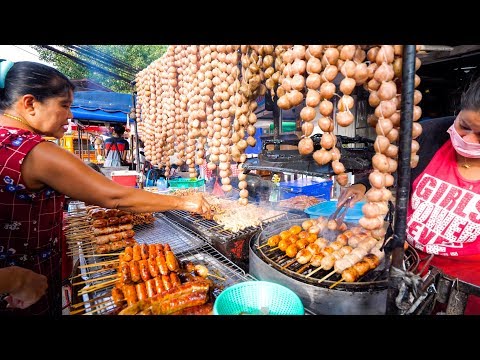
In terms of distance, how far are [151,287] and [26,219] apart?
4.01 ft

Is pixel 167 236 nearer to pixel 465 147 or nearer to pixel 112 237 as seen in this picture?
pixel 112 237

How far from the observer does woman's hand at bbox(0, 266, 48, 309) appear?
69.8 inches

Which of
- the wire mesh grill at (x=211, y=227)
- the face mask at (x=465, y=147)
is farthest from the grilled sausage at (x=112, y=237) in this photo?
the face mask at (x=465, y=147)

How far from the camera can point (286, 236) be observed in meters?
2.98

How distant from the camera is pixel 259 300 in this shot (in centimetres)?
198

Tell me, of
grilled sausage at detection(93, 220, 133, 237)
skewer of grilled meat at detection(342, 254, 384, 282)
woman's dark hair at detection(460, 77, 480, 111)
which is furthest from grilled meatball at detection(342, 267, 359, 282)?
grilled sausage at detection(93, 220, 133, 237)

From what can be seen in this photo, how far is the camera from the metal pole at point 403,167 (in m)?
1.14

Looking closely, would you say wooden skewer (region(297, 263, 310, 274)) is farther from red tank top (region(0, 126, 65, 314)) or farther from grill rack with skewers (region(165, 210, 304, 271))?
red tank top (region(0, 126, 65, 314))

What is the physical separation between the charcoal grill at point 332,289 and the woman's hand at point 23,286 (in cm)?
186

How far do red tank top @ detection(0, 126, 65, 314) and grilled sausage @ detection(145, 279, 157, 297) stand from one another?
39.6 inches

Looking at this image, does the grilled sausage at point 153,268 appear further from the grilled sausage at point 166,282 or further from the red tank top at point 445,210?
the red tank top at point 445,210

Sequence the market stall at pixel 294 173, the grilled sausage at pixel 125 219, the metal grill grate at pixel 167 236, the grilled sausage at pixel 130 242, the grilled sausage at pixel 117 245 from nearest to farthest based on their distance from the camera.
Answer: the market stall at pixel 294 173, the grilled sausage at pixel 117 245, the grilled sausage at pixel 130 242, the metal grill grate at pixel 167 236, the grilled sausage at pixel 125 219

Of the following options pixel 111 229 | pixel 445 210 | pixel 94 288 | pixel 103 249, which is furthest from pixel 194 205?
pixel 445 210

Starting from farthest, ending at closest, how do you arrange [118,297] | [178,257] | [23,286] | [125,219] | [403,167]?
[125,219]
[178,257]
[118,297]
[23,286]
[403,167]
